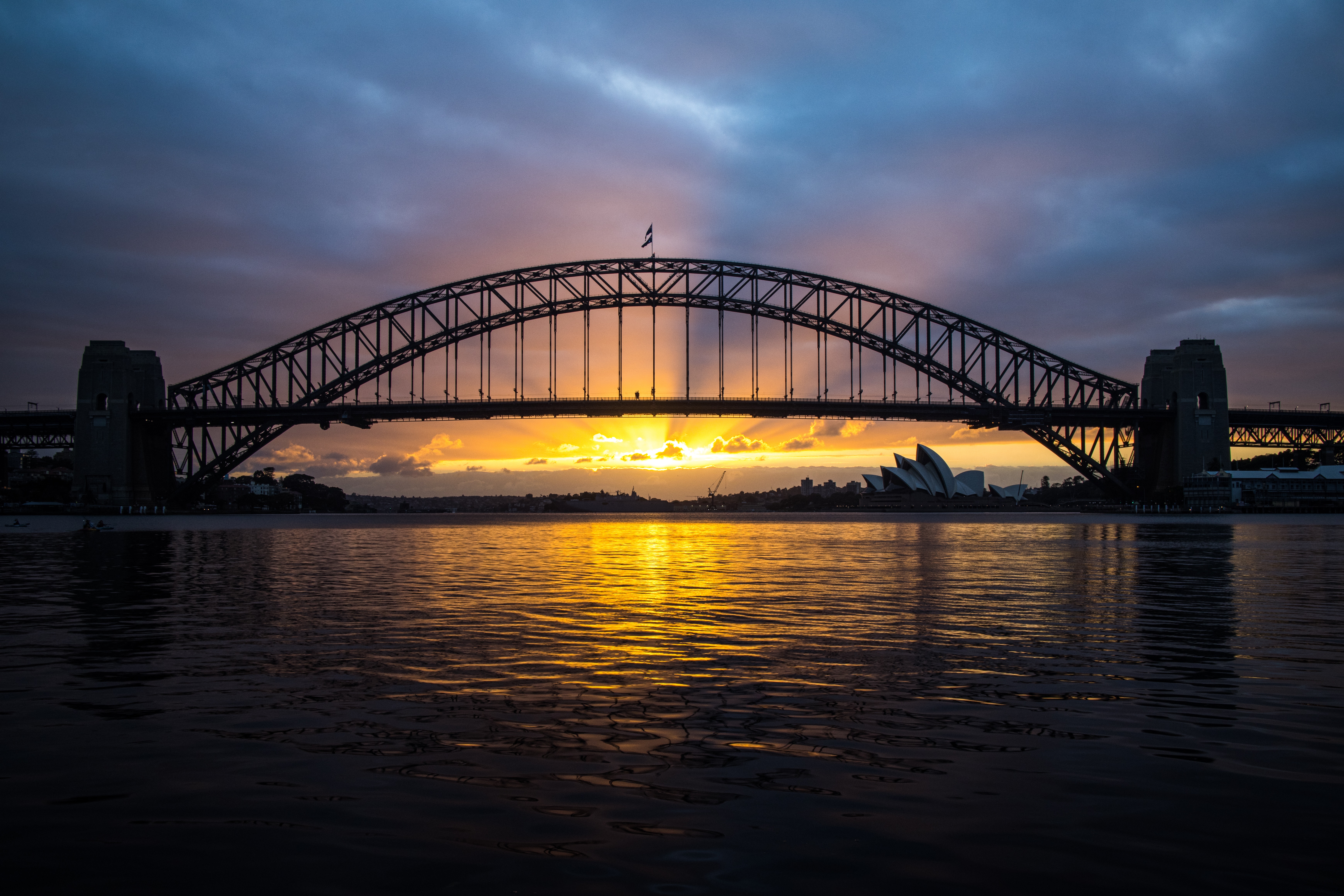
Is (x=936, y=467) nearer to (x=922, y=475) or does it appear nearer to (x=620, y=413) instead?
(x=922, y=475)

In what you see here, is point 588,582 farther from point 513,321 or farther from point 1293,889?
point 513,321

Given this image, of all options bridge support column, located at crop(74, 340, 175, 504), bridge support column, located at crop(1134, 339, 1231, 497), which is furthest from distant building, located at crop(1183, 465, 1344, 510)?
bridge support column, located at crop(74, 340, 175, 504)

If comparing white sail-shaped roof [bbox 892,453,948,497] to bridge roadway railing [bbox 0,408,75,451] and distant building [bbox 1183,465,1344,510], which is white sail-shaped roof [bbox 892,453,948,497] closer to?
distant building [bbox 1183,465,1344,510]

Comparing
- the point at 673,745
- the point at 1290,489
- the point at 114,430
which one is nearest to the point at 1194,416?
the point at 1290,489

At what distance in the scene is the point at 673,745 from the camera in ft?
20.3

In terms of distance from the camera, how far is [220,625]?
1273 cm

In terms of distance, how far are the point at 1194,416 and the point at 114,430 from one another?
10935 centimetres

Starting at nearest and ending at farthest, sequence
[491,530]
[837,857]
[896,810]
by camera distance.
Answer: [837,857] → [896,810] → [491,530]

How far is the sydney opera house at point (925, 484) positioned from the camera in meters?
140

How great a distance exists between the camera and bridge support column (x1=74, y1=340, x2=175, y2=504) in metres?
89.9

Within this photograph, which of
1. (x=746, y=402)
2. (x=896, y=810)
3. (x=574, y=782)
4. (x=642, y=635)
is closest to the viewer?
(x=896, y=810)

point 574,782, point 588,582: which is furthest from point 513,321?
point 574,782

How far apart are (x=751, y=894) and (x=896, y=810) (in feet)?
4.42

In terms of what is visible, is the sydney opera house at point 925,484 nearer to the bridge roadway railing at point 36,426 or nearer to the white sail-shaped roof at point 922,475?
the white sail-shaped roof at point 922,475
